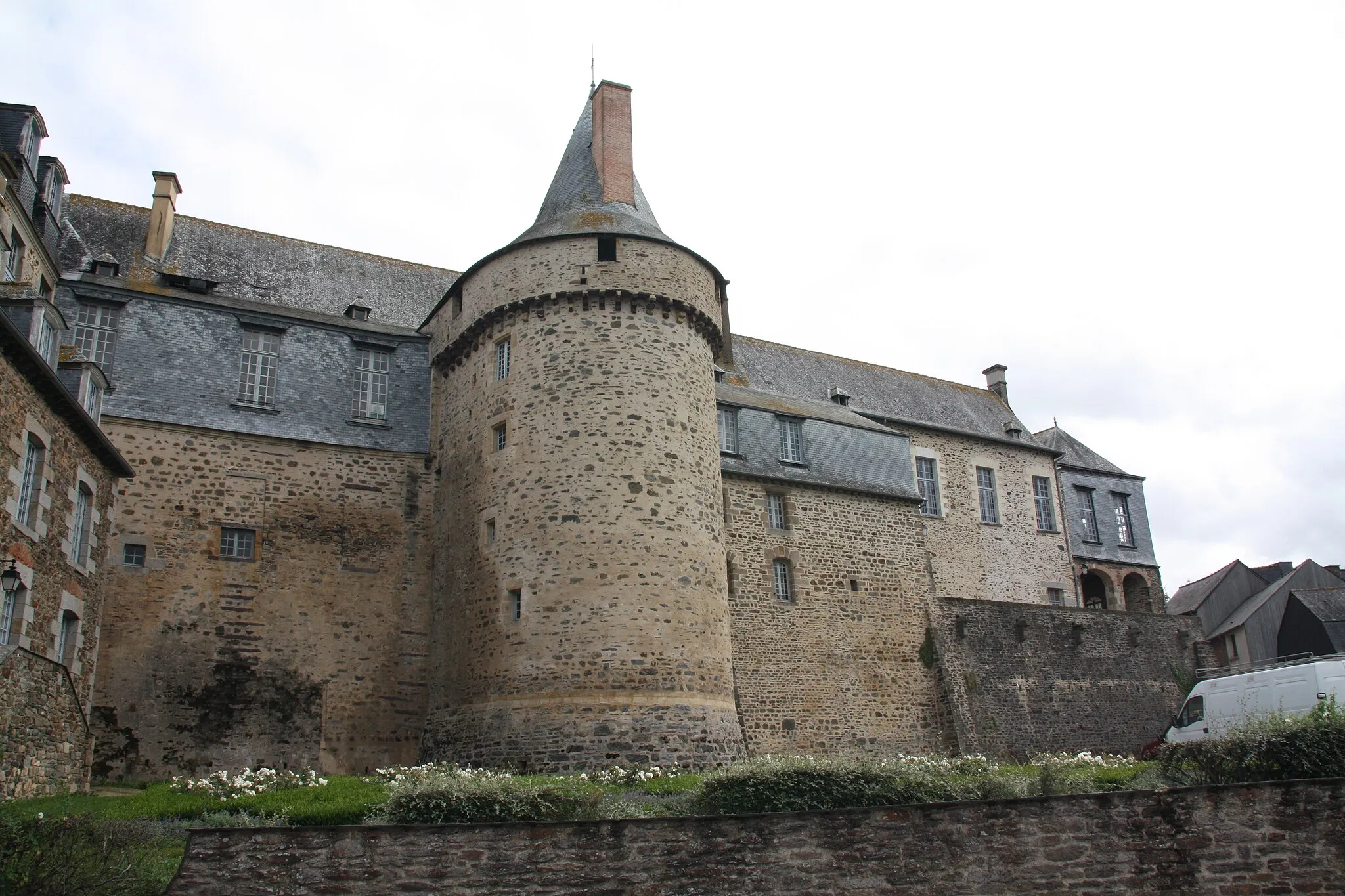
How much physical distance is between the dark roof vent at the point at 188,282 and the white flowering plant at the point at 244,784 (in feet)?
31.1

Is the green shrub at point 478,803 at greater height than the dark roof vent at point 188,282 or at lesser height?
lesser

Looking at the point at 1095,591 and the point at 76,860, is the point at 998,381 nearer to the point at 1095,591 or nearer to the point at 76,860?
the point at 1095,591

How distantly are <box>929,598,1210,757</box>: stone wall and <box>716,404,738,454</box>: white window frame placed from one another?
5627 mm

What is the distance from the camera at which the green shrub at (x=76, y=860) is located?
26.1 feet

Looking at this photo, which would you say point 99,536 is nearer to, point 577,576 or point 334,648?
point 334,648

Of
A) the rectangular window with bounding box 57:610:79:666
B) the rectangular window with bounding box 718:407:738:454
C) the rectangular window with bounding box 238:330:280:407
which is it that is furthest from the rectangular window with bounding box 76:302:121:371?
the rectangular window with bounding box 718:407:738:454

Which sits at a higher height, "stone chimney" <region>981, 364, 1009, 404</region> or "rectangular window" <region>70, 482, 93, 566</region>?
"stone chimney" <region>981, 364, 1009, 404</region>

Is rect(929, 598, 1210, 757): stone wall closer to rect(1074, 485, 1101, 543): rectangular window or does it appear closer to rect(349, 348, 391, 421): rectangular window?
rect(1074, 485, 1101, 543): rectangular window

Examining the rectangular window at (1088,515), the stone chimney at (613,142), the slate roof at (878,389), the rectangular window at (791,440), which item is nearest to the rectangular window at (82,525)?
the stone chimney at (613,142)

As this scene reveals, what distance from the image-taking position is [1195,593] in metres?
36.9

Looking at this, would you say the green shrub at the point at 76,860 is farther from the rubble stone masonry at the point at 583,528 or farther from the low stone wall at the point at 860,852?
the rubble stone masonry at the point at 583,528

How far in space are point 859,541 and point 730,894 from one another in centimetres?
1447

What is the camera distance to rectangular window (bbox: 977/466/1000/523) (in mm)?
29578

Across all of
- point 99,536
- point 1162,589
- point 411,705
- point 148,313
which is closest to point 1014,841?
point 411,705
